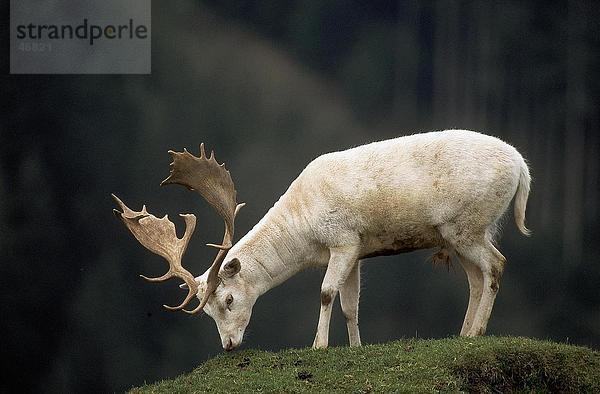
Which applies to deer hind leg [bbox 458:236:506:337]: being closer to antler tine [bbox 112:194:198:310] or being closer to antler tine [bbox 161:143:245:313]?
antler tine [bbox 161:143:245:313]

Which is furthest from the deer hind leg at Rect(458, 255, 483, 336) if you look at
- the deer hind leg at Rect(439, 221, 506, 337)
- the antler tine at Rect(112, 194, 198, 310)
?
the antler tine at Rect(112, 194, 198, 310)

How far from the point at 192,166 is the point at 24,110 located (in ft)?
13.1

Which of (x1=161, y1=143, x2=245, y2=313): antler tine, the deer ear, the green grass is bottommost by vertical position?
the green grass

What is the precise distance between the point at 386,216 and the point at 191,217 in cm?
174

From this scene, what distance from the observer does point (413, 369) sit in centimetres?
832

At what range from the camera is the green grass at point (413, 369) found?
8.20 metres

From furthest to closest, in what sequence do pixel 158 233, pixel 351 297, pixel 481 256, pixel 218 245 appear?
pixel 351 297 → pixel 158 233 → pixel 218 245 → pixel 481 256

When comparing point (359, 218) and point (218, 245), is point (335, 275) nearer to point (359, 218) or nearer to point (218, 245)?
point (359, 218)

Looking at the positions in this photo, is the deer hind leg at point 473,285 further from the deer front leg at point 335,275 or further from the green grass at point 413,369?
the deer front leg at point 335,275

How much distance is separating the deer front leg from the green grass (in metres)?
0.49

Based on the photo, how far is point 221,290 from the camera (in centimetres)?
952

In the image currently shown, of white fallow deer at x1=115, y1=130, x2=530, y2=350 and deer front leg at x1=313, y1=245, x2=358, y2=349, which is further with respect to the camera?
deer front leg at x1=313, y1=245, x2=358, y2=349

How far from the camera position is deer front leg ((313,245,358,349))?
9531mm

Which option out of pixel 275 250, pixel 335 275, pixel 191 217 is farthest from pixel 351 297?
pixel 191 217
